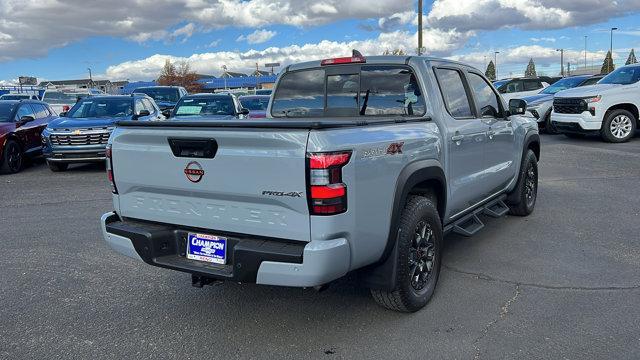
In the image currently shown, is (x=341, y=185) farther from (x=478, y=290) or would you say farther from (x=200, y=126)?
(x=478, y=290)

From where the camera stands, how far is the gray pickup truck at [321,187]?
3.02 meters

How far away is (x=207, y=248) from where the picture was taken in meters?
3.41

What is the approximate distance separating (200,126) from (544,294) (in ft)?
9.34

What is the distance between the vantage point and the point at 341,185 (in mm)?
3000

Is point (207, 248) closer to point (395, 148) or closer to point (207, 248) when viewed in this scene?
point (207, 248)

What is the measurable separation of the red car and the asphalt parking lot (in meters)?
6.04

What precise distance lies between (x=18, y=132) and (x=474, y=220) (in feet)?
34.3

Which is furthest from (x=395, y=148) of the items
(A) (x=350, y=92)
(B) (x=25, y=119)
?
(B) (x=25, y=119)

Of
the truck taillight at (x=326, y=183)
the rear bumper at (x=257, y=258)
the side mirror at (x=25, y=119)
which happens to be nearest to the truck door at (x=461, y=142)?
the truck taillight at (x=326, y=183)

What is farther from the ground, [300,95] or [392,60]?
[392,60]

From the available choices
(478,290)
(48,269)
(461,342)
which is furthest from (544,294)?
(48,269)

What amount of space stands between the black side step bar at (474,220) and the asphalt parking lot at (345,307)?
27 centimetres

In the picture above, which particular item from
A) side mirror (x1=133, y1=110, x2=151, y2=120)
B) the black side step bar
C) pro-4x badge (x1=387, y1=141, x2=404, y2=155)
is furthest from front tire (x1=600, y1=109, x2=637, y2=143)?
pro-4x badge (x1=387, y1=141, x2=404, y2=155)

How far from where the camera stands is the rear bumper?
300 cm
